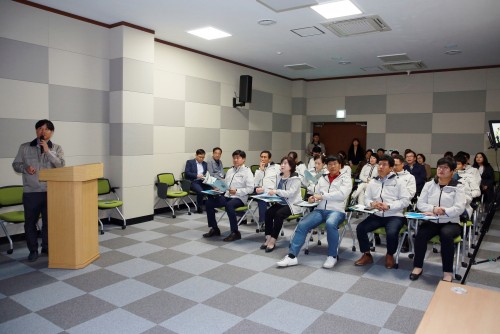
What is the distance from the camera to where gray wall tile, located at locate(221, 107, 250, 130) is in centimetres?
902

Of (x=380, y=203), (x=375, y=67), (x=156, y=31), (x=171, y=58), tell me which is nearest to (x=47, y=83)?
(x=156, y=31)

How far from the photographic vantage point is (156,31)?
671cm

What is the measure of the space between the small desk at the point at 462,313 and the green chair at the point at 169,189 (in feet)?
18.7

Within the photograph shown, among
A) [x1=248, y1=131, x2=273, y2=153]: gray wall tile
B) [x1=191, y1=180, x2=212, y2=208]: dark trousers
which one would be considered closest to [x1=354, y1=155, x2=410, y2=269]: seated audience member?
[x1=191, y1=180, x2=212, y2=208]: dark trousers

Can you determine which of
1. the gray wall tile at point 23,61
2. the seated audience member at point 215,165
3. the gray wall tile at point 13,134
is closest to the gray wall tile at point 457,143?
the seated audience member at point 215,165

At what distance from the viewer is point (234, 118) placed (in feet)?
30.6

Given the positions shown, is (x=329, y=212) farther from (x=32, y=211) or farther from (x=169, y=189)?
(x=169, y=189)

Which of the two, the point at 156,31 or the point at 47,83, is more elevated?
the point at 156,31

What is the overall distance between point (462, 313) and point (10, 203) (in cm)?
551

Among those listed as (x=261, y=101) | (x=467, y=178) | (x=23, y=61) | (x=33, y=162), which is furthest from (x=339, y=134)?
(x=33, y=162)

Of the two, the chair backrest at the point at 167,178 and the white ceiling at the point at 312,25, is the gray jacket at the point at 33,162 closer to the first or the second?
the white ceiling at the point at 312,25

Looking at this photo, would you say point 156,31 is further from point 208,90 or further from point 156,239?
point 156,239

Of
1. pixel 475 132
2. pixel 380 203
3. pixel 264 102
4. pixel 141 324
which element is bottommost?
pixel 141 324

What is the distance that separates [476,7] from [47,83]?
6.35m
